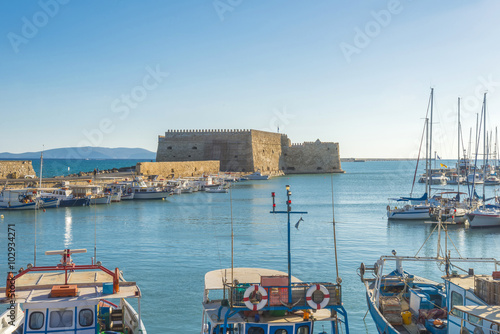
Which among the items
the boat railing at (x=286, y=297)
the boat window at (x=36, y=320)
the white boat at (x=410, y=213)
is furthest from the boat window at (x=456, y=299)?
the white boat at (x=410, y=213)

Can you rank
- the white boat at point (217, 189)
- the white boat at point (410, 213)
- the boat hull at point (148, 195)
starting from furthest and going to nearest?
the white boat at point (217, 189)
the boat hull at point (148, 195)
the white boat at point (410, 213)

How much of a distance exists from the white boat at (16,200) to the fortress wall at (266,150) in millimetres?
44403

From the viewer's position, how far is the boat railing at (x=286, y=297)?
25.5 feet

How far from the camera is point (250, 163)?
77500 mm

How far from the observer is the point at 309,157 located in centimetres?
9000

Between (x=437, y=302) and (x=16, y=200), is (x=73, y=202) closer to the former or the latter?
(x=16, y=200)

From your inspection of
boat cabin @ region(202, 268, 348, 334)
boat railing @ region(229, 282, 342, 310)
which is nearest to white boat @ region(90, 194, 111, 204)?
boat cabin @ region(202, 268, 348, 334)

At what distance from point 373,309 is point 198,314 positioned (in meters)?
4.62

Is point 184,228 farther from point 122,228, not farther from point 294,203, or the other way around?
point 294,203

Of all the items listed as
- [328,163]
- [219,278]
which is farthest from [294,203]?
[328,163]

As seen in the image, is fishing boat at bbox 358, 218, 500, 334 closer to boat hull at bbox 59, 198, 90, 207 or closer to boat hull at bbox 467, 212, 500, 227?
boat hull at bbox 467, 212, 500, 227

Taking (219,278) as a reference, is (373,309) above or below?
below

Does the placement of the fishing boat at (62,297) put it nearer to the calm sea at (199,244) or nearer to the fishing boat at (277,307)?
the fishing boat at (277,307)

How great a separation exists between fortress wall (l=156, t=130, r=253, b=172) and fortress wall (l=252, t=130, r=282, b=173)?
1.50m
